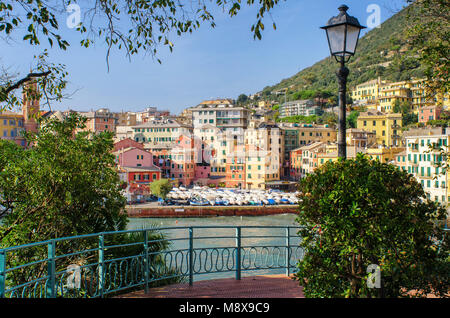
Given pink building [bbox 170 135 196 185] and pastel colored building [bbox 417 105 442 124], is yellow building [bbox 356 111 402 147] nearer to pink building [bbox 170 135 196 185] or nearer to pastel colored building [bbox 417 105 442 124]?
pastel colored building [bbox 417 105 442 124]

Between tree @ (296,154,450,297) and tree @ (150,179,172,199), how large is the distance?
53721mm

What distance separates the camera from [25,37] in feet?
16.9

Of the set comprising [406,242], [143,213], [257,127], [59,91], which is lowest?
[143,213]

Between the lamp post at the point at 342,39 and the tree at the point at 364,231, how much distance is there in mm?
1376

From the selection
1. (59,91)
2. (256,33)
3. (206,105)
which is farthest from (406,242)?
(206,105)

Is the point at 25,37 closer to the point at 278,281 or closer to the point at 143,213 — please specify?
A: the point at 278,281

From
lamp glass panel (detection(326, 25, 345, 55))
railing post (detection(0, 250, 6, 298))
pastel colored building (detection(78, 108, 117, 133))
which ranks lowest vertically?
railing post (detection(0, 250, 6, 298))

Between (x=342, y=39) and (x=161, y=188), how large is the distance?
52.8 meters

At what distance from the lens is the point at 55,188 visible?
6562 mm

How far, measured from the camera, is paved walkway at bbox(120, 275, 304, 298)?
19.0 feet

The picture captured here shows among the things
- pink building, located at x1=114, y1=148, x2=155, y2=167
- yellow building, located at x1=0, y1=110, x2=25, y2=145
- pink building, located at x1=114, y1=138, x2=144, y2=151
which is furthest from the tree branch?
yellow building, located at x1=0, y1=110, x2=25, y2=145

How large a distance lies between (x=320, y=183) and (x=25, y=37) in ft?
13.1

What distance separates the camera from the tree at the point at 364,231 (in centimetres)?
372

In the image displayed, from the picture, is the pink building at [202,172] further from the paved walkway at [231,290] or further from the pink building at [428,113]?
the paved walkway at [231,290]
